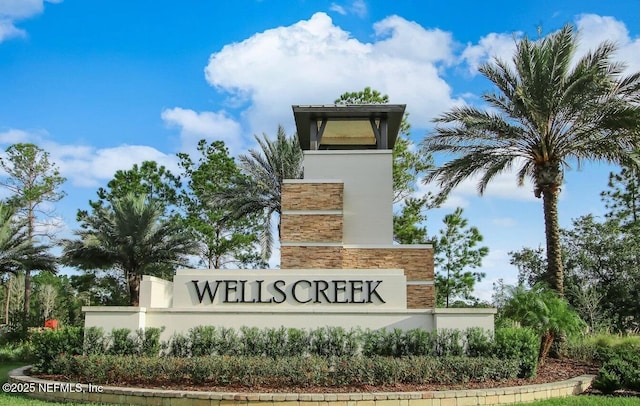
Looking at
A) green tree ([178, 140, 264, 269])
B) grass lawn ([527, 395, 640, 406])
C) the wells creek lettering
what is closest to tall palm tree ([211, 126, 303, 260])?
green tree ([178, 140, 264, 269])

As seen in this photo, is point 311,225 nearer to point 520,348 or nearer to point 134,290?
point 520,348

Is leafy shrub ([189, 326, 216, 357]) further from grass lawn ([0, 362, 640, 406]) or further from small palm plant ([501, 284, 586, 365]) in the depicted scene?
small palm plant ([501, 284, 586, 365])

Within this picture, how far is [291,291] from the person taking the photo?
47.1 ft

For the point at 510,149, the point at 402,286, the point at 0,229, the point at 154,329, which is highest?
the point at 510,149

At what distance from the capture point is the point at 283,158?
30.4 meters

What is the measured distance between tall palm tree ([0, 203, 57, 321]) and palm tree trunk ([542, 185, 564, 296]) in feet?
64.8

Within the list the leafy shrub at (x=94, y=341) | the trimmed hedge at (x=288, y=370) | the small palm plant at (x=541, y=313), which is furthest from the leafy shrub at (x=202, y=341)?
the small palm plant at (x=541, y=313)

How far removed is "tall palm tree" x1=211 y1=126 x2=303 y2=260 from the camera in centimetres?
3017

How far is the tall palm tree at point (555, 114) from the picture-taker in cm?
1792

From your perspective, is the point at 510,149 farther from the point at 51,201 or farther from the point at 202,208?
the point at 51,201

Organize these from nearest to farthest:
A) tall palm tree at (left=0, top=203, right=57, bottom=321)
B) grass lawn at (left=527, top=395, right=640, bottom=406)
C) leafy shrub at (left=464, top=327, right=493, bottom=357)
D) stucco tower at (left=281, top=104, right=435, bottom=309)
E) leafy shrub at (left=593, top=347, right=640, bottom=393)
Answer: grass lawn at (left=527, top=395, right=640, bottom=406) → leafy shrub at (left=593, top=347, right=640, bottom=393) → leafy shrub at (left=464, top=327, right=493, bottom=357) → stucco tower at (left=281, top=104, right=435, bottom=309) → tall palm tree at (left=0, top=203, right=57, bottom=321)

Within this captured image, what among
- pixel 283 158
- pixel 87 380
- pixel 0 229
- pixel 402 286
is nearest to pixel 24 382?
pixel 87 380

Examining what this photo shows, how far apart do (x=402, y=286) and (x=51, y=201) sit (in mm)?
27448

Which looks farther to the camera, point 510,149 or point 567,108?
point 510,149
